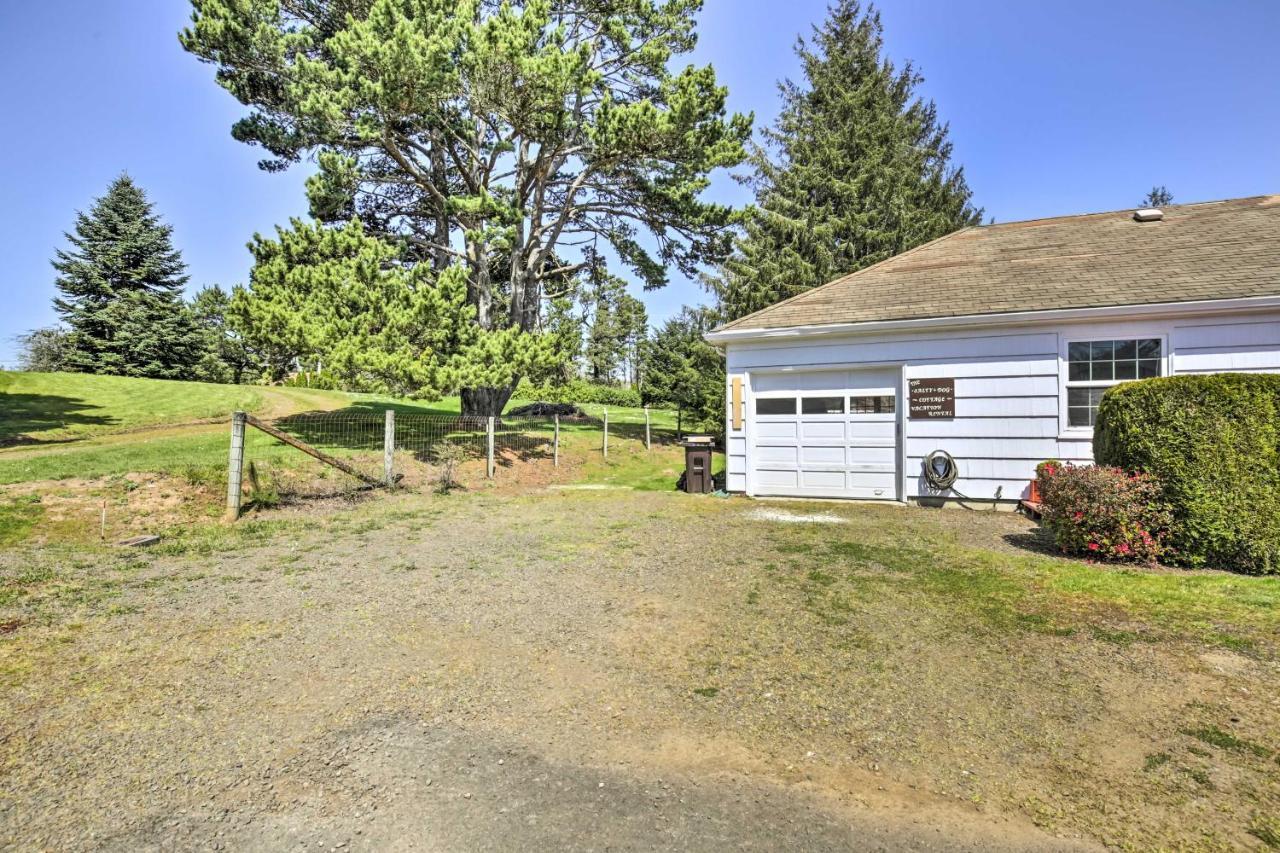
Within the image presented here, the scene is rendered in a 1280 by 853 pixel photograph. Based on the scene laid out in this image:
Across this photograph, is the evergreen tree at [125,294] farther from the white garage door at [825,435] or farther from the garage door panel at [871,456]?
the garage door panel at [871,456]

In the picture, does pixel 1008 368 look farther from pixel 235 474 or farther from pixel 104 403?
pixel 104 403

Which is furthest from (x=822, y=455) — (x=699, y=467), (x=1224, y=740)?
(x=1224, y=740)

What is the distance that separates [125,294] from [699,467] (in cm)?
3355

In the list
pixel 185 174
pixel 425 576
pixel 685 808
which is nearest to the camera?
pixel 685 808

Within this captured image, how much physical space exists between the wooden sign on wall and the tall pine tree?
1056 centimetres

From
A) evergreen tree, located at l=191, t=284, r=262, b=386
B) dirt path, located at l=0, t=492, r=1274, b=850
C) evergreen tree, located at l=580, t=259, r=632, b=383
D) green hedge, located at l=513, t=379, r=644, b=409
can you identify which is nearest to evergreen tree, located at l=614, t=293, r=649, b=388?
evergreen tree, located at l=580, t=259, r=632, b=383

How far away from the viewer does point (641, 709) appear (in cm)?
318

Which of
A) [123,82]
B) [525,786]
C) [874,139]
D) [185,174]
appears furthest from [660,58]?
[525,786]

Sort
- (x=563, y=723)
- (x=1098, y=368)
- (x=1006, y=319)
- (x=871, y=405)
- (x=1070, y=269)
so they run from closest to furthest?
(x=563, y=723)
(x=1098, y=368)
(x=1006, y=319)
(x=1070, y=269)
(x=871, y=405)

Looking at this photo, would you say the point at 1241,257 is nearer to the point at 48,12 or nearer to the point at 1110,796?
the point at 1110,796

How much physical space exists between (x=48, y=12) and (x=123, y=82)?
1.81 m

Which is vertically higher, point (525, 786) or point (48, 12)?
point (48, 12)

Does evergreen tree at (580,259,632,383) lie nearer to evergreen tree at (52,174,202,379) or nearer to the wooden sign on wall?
evergreen tree at (52,174,202,379)

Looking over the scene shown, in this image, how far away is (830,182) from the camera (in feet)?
70.0
